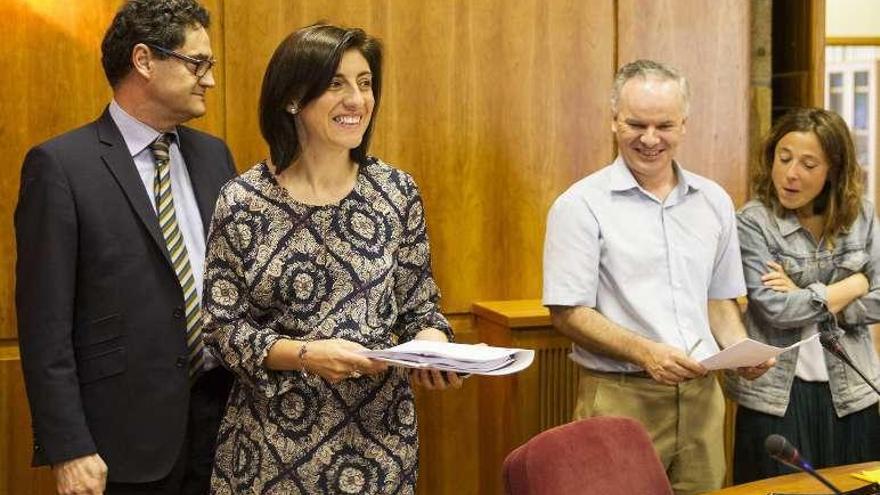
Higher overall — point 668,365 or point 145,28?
point 145,28

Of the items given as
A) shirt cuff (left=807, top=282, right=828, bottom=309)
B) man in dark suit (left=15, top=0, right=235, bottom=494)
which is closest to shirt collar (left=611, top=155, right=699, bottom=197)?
shirt cuff (left=807, top=282, right=828, bottom=309)

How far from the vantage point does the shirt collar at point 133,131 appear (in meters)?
2.68

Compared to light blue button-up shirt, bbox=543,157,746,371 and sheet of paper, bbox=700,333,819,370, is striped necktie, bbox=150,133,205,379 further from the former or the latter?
sheet of paper, bbox=700,333,819,370

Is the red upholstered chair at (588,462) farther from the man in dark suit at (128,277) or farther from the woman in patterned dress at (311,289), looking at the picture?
the man in dark suit at (128,277)

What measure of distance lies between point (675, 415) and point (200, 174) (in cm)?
135

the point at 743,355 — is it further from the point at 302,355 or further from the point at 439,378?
the point at 302,355

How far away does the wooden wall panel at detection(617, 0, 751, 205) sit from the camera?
13.5ft

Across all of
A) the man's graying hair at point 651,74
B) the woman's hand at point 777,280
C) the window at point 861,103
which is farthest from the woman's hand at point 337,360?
the window at point 861,103

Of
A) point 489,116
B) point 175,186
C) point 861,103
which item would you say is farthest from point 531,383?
point 861,103

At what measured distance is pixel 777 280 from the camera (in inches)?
126

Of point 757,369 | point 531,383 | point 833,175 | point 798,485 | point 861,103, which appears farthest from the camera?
point 861,103

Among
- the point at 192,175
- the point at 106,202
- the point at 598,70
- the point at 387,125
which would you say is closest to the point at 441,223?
the point at 387,125

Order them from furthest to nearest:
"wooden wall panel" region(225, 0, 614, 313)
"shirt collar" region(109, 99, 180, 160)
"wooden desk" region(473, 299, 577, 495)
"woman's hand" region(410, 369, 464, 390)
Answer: "wooden wall panel" region(225, 0, 614, 313)
"wooden desk" region(473, 299, 577, 495)
"shirt collar" region(109, 99, 180, 160)
"woman's hand" region(410, 369, 464, 390)

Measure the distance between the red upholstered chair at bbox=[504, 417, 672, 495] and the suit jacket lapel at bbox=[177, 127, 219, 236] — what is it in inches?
40.6
